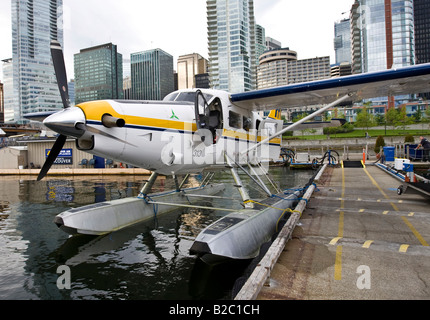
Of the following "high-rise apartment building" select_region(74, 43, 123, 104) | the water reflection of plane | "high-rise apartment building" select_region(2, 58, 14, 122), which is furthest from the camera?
"high-rise apartment building" select_region(2, 58, 14, 122)

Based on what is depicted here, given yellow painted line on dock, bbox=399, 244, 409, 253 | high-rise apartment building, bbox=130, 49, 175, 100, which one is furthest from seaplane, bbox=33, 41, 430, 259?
high-rise apartment building, bbox=130, 49, 175, 100

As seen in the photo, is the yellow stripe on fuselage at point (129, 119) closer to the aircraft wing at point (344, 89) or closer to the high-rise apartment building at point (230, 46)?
the aircraft wing at point (344, 89)

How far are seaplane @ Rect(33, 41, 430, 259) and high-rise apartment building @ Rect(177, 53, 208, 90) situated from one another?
164323mm

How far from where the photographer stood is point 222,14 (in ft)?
350

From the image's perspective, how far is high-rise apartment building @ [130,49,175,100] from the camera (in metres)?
53.6

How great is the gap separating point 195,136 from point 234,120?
2.11 m

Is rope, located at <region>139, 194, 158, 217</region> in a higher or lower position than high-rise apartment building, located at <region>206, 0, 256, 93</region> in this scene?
lower

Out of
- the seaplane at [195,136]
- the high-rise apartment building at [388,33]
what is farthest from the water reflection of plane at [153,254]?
the high-rise apartment building at [388,33]

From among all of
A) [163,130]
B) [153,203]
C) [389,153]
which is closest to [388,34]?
[389,153]

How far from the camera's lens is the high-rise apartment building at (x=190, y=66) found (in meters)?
167

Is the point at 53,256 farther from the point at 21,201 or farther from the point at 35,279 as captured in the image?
the point at 21,201

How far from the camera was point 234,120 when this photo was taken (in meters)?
8.25

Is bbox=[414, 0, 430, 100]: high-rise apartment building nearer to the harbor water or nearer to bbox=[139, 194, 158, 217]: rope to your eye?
bbox=[139, 194, 158, 217]: rope
